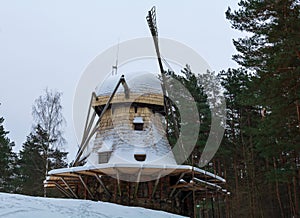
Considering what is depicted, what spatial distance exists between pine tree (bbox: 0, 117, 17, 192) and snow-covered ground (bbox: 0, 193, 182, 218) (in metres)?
14.5

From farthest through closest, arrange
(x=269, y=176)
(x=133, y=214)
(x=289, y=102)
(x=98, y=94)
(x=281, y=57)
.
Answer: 1. (x=269, y=176)
2. (x=98, y=94)
3. (x=289, y=102)
4. (x=281, y=57)
5. (x=133, y=214)

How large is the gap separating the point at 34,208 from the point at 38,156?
1629cm

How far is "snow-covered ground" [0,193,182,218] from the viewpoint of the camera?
2.82 m

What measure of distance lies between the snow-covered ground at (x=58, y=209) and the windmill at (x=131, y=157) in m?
4.76

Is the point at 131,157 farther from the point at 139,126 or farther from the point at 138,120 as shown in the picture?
the point at 138,120

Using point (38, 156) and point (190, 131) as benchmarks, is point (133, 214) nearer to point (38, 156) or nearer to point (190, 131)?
point (190, 131)

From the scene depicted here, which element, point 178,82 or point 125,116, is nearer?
point 125,116

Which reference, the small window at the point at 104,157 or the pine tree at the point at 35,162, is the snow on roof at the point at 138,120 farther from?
the pine tree at the point at 35,162

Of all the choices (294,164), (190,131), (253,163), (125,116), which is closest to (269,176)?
(294,164)

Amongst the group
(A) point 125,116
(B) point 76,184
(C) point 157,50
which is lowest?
(B) point 76,184

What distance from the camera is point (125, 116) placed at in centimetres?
1059

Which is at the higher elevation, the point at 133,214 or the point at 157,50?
the point at 157,50

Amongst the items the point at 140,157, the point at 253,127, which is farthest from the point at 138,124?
the point at 253,127

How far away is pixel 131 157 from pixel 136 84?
229 cm
